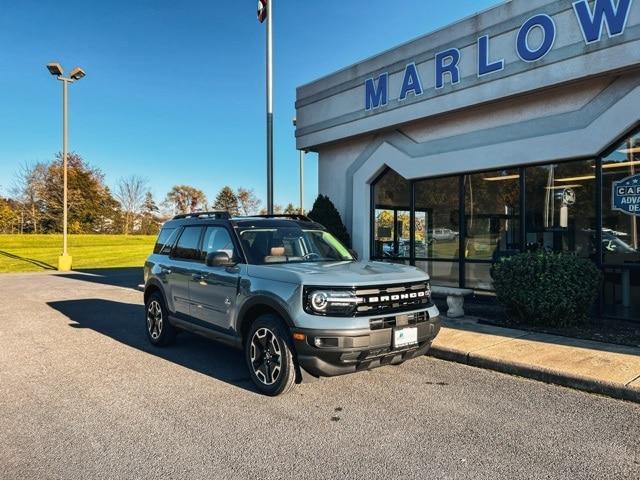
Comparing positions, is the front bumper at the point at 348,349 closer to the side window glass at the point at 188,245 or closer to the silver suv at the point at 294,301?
the silver suv at the point at 294,301

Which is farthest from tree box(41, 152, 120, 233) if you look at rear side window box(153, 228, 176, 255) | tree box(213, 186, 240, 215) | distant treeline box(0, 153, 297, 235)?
rear side window box(153, 228, 176, 255)

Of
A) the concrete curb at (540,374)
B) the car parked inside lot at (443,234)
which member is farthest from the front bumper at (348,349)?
the car parked inside lot at (443,234)

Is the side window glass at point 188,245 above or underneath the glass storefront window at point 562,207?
underneath

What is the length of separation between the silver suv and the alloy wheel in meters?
0.01

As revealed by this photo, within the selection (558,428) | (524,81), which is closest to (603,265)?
(524,81)

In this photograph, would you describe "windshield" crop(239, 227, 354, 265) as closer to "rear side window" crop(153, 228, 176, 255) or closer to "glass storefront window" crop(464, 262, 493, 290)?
"rear side window" crop(153, 228, 176, 255)

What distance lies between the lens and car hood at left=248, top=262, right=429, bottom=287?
14.8 feet

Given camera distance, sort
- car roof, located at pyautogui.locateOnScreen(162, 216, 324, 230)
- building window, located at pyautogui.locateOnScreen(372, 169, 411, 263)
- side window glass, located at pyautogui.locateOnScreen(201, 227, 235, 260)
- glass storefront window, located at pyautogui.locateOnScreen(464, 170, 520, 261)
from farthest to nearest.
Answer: building window, located at pyautogui.locateOnScreen(372, 169, 411, 263) < glass storefront window, located at pyautogui.locateOnScreen(464, 170, 520, 261) < car roof, located at pyautogui.locateOnScreen(162, 216, 324, 230) < side window glass, located at pyautogui.locateOnScreen(201, 227, 235, 260)

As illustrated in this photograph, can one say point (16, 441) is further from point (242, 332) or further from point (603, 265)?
point (603, 265)

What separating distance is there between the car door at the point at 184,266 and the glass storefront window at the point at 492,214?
629 centimetres

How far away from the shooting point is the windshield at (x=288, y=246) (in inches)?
213

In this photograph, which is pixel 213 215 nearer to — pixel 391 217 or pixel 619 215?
pixel 391 217

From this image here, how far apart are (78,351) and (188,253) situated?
2200mm

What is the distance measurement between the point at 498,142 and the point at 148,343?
7.44 metres
